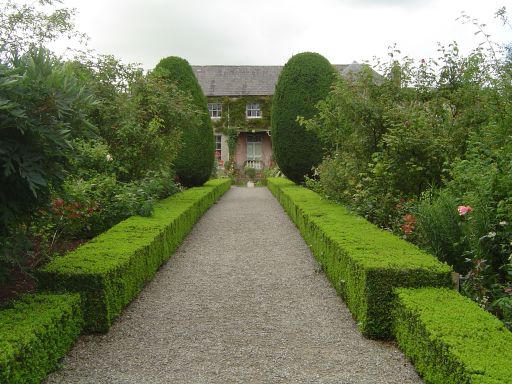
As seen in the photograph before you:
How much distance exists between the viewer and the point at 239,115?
3155 centimetres

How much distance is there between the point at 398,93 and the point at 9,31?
1127 cm

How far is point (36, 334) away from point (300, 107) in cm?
1387

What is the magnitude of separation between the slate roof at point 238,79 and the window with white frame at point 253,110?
0.72 m

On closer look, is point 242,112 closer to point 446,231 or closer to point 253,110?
point 253,110

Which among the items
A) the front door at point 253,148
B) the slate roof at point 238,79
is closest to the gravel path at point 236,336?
the front door at point 253,148

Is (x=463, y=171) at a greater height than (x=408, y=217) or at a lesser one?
greater

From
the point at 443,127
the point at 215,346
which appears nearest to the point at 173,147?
the point at 443,127

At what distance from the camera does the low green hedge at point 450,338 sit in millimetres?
2797

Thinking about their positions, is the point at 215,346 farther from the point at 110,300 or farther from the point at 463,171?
the point at 463,171

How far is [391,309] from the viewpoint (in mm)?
4262

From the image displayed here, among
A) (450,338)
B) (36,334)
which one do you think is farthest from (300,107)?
(36,334)

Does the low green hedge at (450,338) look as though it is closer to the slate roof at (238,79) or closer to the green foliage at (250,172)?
the green foliage at (250,172)

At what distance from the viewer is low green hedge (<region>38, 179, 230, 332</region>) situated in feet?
14.4

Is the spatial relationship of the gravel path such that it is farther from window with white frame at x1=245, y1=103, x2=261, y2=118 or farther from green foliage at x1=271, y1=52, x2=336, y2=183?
window with white frame at x1=245, y1=103, x2=261, y2=118
